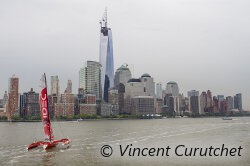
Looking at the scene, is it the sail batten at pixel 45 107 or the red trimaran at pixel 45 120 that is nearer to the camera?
the red trimaran at pixel 45 120

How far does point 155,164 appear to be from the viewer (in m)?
34.8

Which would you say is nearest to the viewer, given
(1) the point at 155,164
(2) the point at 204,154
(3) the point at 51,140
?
(1) the point at 155,164

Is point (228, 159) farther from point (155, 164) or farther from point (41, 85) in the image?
point (41, 85)

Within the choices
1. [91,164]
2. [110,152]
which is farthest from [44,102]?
Answer: [91,164]

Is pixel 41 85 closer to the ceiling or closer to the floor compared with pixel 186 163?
closer to the ceiling

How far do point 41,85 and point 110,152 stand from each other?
56.5ft

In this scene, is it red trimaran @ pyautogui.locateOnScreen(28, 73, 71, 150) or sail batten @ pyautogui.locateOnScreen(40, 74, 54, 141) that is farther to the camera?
sail batten @ pyautogui.locateOnScreen(40, 74, 54, 141)

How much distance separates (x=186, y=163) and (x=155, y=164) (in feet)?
12.2

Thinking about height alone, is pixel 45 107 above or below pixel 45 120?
above

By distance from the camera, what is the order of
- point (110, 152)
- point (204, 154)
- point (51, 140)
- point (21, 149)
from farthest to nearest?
point (51, 140) → point (21, 149) → point (110, 152) → point (204, 154)

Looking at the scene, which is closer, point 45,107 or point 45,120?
point 45,107

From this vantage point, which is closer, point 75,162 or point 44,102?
point 75,162

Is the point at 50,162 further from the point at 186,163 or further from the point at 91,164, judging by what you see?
the point at 186,163

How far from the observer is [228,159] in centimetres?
3719
